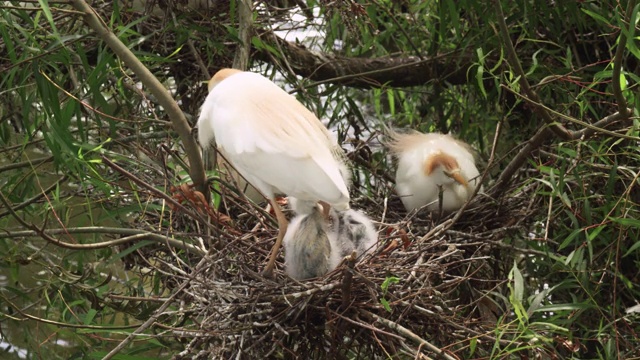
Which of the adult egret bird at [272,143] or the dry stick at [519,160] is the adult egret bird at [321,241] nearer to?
the adult egret bird at [272,143]

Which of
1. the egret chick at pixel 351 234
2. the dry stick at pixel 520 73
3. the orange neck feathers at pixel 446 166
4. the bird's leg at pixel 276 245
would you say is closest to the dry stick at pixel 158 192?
the bird's leg at pixel 276 245

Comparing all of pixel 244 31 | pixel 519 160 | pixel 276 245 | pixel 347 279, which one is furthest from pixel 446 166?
pixel 347 279

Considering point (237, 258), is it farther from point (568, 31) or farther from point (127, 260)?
point (568, 31)

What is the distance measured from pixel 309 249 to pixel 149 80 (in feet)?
1.66

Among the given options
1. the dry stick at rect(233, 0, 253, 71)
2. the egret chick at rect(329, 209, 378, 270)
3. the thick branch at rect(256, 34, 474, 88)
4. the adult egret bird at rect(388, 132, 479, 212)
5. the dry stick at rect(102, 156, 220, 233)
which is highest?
the dry stick at rect(233, 0, 253, 71)

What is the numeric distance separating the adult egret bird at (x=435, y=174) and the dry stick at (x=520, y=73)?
44 centimetres

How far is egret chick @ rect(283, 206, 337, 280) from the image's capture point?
2.28m

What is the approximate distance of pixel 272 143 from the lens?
2.21 meters

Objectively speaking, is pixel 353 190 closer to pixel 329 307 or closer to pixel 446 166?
pixel 446 166

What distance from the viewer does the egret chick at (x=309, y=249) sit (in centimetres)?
228

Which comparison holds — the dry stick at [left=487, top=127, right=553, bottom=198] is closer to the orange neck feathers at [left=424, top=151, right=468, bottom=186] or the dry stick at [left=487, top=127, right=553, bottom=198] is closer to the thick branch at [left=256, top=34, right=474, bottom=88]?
the orange neck feathers at [left=424, top=151, right=468, bottom=186]

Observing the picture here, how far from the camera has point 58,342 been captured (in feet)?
11.1

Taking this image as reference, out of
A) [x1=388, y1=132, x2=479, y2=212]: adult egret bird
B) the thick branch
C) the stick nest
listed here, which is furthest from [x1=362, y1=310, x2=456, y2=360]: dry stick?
the thick branch

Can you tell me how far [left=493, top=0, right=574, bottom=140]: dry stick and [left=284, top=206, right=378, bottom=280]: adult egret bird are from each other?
46 cm
